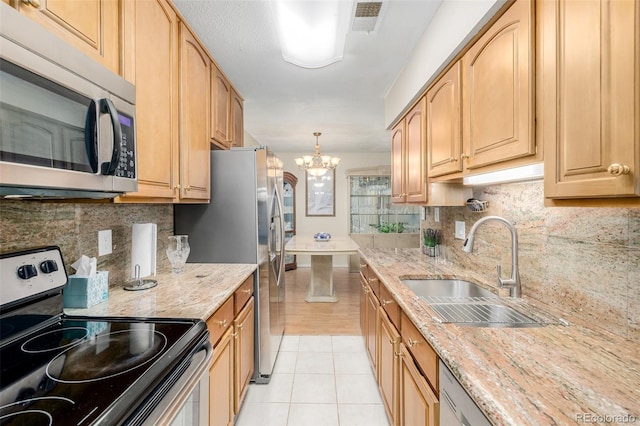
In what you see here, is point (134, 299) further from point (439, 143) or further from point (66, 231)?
point (439, 143)

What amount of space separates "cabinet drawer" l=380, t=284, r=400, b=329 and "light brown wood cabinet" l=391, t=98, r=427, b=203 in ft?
2.59

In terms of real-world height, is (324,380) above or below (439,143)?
below

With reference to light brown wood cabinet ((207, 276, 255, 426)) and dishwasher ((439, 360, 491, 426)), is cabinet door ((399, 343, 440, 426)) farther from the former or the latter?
light brown wood cabinet ((207, 276, 255, 426))

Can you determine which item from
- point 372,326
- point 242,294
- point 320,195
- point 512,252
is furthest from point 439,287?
point 320,195

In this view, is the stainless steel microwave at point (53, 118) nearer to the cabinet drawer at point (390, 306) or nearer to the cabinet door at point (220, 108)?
the cabinet door at point (220, 108)

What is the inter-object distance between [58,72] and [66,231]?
813 mm

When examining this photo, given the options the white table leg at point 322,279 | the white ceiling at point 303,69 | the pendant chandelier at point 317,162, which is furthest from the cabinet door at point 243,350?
the pendant chandelier at point 317,162

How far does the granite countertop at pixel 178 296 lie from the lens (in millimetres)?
1252

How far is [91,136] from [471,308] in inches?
64.4

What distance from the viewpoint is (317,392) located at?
7.23 feet

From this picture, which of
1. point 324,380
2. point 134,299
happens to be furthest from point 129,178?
point 324,380

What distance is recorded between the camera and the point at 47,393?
70 centimetres

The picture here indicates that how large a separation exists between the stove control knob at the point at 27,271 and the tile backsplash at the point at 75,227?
0.35 ft

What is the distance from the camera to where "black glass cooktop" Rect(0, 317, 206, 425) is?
25.2 inches
